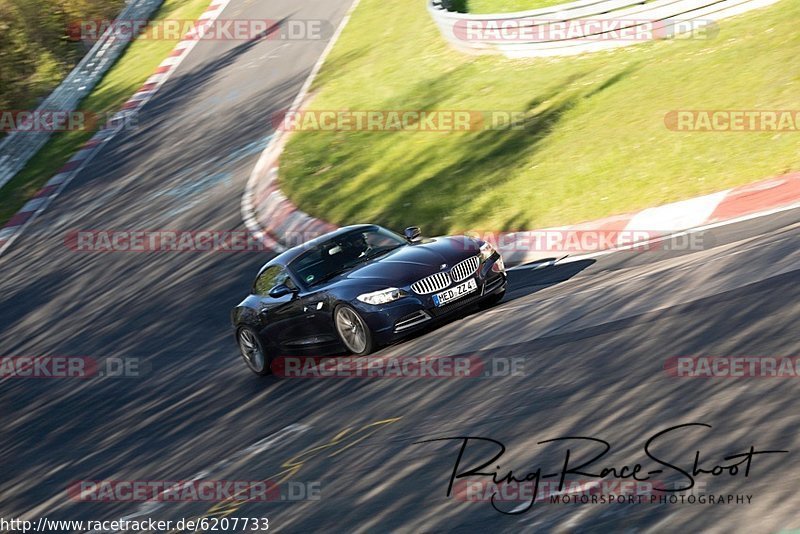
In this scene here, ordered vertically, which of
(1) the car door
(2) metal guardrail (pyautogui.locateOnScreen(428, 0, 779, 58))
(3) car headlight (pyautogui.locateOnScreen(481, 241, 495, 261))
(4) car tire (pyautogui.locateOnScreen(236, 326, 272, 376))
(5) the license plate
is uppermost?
(2) metal guardrail (pyautogui.locateOnScreen(428, 0, 779, 58))

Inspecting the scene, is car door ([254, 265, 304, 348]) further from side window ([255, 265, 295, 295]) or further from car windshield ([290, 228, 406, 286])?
car windshield ([290, 228, 406, 286])

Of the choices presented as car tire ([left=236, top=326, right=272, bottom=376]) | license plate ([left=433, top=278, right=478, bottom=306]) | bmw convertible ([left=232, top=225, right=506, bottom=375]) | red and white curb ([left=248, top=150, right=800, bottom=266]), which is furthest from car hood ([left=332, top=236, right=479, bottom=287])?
red and white curb ([left=248, top=150, right=800, bottom=266])

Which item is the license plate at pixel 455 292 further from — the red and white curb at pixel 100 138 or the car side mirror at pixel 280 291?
the red and white curb at pixel 100 138

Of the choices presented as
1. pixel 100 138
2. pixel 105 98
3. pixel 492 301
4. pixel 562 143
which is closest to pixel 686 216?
pixel 492 301

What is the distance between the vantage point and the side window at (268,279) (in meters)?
13.0

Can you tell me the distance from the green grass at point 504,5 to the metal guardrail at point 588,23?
1545 millimetres

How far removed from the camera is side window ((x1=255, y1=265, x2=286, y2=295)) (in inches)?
513

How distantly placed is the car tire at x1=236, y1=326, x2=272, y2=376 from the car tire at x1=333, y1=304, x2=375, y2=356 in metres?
1.44

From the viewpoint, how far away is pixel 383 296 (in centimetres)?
1134

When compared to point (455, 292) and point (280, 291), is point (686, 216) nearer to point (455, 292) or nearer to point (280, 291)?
point (455, 292)

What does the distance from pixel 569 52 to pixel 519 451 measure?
44.5 ft

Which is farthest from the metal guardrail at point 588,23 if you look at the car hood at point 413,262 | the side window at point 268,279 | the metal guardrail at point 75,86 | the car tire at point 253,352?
the metal guardrail at point 75,86

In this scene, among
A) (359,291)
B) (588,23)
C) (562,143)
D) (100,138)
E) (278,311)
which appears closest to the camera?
(359,291)

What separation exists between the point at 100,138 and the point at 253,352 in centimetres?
1768
